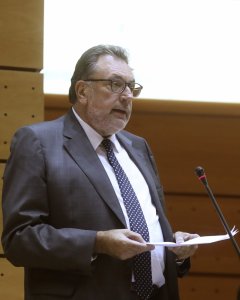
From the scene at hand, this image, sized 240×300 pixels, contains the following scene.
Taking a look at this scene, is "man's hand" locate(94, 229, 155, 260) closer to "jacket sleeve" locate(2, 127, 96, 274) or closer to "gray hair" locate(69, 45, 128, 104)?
"jacket sleeve" locate(2, 127, 96, 274)

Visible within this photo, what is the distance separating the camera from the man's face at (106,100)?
185 centimetres

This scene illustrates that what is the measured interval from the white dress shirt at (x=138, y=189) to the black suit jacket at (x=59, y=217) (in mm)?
68

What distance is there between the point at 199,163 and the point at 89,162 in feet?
3.24

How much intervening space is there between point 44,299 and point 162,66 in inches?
52.9

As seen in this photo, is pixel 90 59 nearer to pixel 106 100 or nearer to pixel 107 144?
pixel 106 100

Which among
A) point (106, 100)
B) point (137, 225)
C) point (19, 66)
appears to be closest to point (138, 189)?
point (137, 225)

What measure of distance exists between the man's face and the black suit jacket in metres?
0.12

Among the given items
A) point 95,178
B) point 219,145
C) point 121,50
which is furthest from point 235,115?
point 95,178

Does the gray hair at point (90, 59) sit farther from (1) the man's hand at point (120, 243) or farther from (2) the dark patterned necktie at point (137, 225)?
(1) the man's hand at point (120, 243)

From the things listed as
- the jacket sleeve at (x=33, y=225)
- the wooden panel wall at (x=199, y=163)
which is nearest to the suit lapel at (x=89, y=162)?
the jacket sleeve at (x=33, y=225)

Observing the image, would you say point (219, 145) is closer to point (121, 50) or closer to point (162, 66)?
point (162, 66)

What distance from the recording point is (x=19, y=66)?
2387 mm

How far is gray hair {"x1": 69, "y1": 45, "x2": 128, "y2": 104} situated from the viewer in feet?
6.23

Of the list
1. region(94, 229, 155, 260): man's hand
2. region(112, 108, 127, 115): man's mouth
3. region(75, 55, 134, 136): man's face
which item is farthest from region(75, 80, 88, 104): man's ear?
region(94, 229, 155, 260): man's hand
